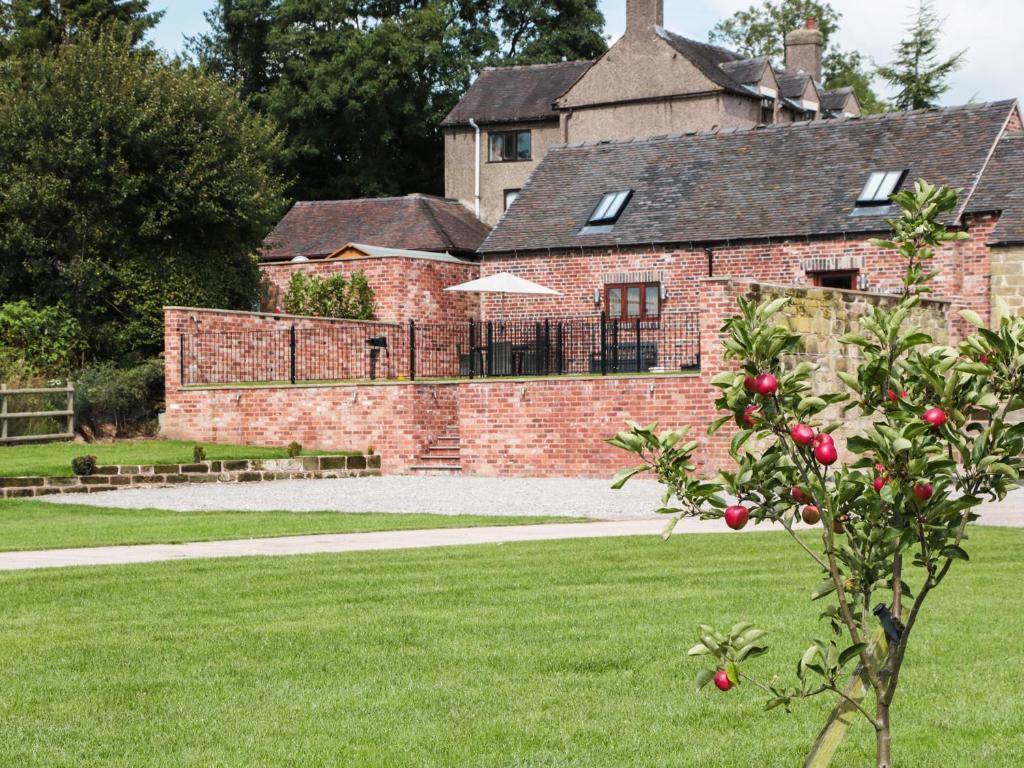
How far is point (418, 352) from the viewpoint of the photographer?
32906mm

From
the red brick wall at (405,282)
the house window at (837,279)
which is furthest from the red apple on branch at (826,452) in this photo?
the red brick wall at (405,282)

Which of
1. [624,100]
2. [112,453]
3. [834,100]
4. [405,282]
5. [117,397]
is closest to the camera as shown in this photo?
[112,453]

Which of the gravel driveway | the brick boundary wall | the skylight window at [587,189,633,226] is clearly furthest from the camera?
the skylight window at [587,189,633,226]

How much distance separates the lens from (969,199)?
29.9 meters

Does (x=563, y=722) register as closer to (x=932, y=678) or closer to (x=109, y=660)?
(x=932, y=678)

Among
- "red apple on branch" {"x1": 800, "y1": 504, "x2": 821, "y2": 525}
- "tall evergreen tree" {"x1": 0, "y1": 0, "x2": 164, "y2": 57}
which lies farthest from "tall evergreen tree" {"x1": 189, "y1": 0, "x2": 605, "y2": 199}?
"red apple on branch" {"x1": 800, "y1": 504, "x2": 821, "y2": 525}

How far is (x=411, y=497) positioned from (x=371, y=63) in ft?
123

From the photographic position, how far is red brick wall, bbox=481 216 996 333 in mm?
29875

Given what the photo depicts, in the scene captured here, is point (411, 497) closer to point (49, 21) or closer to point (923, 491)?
point (923, 491)

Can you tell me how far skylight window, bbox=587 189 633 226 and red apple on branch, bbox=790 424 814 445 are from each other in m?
30.5

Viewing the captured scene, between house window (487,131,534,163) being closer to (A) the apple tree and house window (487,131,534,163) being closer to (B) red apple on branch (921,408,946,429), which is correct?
(A) the apple tree

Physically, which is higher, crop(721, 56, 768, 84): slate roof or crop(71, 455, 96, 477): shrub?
crop(721, 56, 768, 84): slate roof

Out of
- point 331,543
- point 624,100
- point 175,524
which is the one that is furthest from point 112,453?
point 624,100

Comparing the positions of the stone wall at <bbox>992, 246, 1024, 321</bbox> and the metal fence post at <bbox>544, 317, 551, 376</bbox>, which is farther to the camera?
the stone wall at <bbox>992, 246, 1024, 321</bbox>
